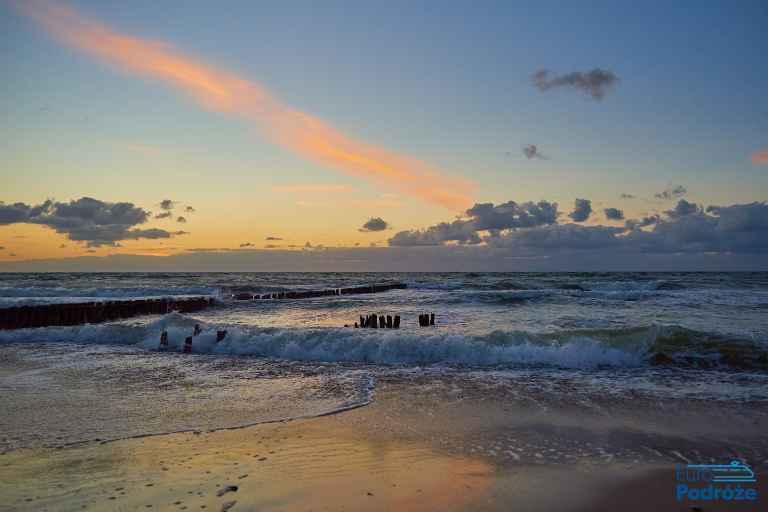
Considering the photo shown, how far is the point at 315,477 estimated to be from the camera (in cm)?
535

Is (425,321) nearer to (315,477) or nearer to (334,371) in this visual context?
(334,371)

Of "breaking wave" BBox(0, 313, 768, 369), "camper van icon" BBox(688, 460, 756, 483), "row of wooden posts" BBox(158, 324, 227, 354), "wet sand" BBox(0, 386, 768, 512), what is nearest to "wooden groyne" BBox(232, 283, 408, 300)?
"row of wooden posts" BBox(158, 324, 227, 354)

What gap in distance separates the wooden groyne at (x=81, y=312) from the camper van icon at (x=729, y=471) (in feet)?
76.8

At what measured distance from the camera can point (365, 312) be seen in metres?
28.1

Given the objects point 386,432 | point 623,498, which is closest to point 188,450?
point 386,432

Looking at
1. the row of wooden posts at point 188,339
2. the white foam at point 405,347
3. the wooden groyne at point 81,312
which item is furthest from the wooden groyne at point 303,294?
the row of wooden posts at point 188,339

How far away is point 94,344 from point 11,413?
961 centimetres

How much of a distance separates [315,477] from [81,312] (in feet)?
75.3

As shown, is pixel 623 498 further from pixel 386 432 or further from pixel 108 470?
pixel 108 470

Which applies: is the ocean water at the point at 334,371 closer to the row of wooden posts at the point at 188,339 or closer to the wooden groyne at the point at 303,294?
the row of wooden posts at the point at 188,339

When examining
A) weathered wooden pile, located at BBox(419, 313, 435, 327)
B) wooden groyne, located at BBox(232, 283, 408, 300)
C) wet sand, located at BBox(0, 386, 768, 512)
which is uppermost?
wet sand, located at BBox(0, 386, 768, 512)

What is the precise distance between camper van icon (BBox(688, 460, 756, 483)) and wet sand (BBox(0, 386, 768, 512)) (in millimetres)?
272

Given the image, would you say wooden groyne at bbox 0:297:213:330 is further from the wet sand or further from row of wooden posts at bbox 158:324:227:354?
the wet sand

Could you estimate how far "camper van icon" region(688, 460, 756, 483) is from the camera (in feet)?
17.9
